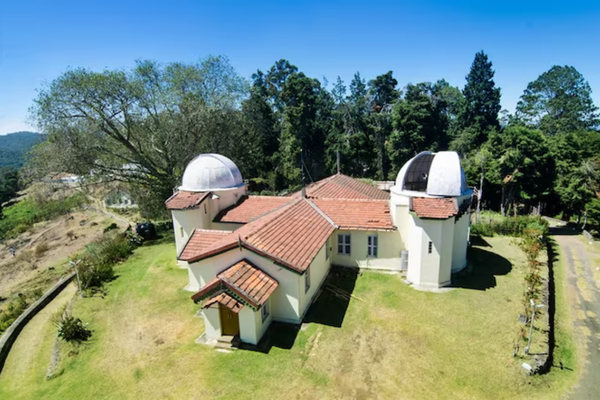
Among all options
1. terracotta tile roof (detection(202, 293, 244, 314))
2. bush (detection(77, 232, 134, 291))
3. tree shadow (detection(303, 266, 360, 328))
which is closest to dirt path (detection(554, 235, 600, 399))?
tree shadow (detection(303, 266, 360, 328))

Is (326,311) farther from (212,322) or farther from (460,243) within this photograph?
(460,243)

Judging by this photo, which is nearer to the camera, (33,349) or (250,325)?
(250,325)

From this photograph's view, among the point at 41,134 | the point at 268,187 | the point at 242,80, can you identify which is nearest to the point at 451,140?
the point at 268,187

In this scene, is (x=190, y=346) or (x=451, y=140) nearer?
(x=190, y=346)

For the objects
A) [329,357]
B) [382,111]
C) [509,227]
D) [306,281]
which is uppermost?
[382,111]

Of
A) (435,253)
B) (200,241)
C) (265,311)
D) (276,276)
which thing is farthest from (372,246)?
(200,241)

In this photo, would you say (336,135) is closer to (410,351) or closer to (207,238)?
(207,238)

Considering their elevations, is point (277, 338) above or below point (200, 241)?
below
